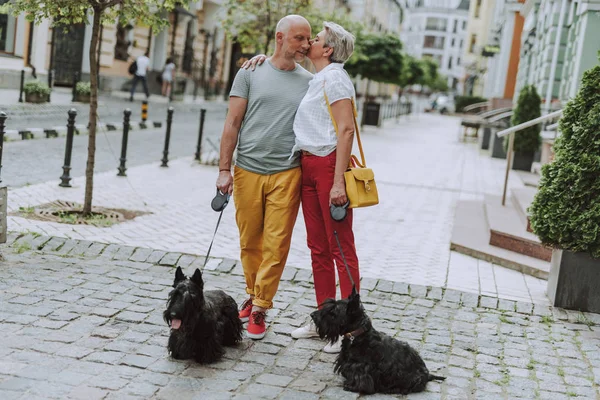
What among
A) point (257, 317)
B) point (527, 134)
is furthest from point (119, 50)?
point (257, 317)

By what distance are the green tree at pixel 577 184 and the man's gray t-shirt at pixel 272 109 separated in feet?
8.53

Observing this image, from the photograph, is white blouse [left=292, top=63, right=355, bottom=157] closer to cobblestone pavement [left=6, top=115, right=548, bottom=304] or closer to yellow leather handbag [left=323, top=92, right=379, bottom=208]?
yellow leather handbag [left=323, top=92, right=379, bottom=208]

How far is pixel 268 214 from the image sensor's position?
5188 millimetres

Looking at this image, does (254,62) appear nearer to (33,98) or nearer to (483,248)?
(483,248)

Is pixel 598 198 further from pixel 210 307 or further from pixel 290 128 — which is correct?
pixel 210 307

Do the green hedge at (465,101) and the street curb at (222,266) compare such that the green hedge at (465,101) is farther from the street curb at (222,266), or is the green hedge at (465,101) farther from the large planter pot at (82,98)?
the street curb at (222,266)

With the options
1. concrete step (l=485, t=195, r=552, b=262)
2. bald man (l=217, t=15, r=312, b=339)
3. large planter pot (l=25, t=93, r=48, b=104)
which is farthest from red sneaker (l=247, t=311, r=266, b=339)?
large planter pot (l=25, t=93, r=48, b=104)

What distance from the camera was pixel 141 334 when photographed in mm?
5109

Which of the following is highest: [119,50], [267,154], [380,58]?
[380,58]

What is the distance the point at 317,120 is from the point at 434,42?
12884 cm

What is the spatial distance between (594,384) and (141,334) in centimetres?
278

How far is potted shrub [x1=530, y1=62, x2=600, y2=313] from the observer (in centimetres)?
648

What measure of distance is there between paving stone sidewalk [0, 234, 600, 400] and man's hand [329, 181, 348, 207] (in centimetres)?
96

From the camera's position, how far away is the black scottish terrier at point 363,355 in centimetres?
443
